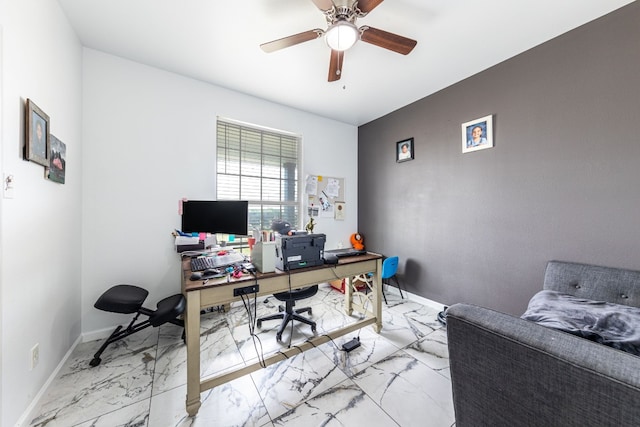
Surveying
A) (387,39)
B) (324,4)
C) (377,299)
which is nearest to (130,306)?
(377,299)

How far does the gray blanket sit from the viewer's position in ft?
3.16

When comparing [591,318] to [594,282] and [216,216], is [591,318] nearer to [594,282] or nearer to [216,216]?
[594,282]

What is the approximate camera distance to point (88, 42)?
194cm

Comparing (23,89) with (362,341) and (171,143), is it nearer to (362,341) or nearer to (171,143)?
(171,143)

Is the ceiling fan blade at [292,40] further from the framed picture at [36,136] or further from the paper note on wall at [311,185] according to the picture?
the paper note on wall at [311,185]

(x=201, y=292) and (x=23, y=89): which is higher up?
(x=23, y=89)

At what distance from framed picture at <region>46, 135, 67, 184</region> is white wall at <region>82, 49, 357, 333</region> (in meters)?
0.41

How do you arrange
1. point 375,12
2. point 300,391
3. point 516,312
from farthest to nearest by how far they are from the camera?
1. point 516,312
2. point 375,12
3. point 300,391

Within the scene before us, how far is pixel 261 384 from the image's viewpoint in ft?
5.03

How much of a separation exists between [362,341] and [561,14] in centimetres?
305

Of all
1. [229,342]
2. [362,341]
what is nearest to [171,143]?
[229,342]

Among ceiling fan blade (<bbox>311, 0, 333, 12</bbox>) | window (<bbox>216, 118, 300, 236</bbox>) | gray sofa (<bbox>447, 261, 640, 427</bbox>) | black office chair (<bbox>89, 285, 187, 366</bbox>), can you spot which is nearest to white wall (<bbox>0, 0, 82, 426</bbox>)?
black office chair (<bbox>89, 285, 187, 366</bbox>)

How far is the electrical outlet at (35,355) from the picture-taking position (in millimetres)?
1272

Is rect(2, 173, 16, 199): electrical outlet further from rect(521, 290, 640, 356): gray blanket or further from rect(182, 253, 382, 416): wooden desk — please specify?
rect(521, 290, 640, 356): gray blanket
